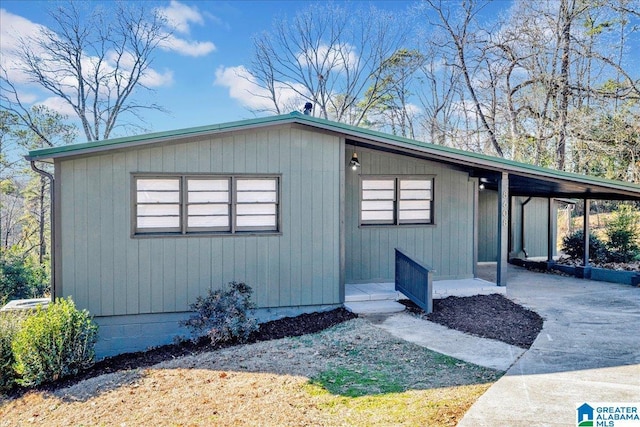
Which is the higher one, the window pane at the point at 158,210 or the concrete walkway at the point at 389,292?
the window pane at the point at 158,210

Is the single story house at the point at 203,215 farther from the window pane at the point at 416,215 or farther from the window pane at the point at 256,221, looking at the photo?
the window pane at the point at 416,215

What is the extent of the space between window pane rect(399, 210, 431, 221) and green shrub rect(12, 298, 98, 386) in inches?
226

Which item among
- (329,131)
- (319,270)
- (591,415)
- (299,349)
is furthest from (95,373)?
(591,415)

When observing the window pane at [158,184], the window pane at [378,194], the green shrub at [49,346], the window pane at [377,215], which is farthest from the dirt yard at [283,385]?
the window pane at [378,194]

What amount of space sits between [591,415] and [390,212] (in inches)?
221

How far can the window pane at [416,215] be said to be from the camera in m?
8.95

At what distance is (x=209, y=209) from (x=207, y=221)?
185 millimetres

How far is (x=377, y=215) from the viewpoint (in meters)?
8.86

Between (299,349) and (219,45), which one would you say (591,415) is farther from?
(219,45)

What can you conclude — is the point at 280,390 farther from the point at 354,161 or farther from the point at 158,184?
the point at 354,161

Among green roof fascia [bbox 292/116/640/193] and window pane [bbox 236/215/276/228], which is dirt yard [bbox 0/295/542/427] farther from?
green roof fascia [bbox 292/116/640/193]

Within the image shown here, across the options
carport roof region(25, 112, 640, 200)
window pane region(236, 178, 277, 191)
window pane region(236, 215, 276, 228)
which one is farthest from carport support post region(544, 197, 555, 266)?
window pane region(236, 178, 277, 191)

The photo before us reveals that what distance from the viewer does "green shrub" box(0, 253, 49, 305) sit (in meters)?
11.4

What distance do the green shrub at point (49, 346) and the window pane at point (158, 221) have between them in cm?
160
